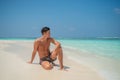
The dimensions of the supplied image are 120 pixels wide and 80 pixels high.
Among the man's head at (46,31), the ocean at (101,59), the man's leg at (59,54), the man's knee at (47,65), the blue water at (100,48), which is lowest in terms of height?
the blue water at (100,48)

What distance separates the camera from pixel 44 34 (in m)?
4.15

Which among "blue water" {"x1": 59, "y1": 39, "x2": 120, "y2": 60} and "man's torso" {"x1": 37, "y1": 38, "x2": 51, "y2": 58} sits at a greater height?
"man's torso" {"x1": 37, "y1": 38, "x2": 51, "y2": 58}

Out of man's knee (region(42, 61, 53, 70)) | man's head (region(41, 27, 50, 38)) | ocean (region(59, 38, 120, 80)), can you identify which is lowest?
ocean (region(59, 38, 120, 80))

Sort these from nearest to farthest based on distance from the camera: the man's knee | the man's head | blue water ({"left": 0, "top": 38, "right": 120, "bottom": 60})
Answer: the man's knee, the man's head, blue water ({"left": 0, "top": 38, "right": 120, "bottom": 60})

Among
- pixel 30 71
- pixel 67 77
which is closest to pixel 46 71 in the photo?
pixel 30 71

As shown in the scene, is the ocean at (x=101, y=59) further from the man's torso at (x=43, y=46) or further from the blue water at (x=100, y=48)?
the man's torso at (x=43, y=46)

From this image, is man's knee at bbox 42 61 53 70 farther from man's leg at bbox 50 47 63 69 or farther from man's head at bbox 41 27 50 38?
man's head at bbox 41 27 50 38

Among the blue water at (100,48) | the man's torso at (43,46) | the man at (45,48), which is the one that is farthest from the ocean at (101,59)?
the man's torso at (43,46)

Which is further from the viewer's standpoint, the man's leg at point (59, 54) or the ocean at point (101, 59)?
the ocean at point (101, 59)

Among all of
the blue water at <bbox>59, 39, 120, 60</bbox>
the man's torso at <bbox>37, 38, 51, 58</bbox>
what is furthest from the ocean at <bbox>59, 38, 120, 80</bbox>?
the man's torso at <bbox>37, 38, 51, 58</bbox>

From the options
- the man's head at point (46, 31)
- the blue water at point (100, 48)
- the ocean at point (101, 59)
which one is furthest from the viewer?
the blue water at point (100, 48)

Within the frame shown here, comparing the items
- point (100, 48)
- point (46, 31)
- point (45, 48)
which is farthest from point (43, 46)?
point (100, 48)

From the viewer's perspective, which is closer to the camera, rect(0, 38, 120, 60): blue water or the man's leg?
the man's leg

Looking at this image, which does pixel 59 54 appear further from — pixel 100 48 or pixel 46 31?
pixel 100 48
